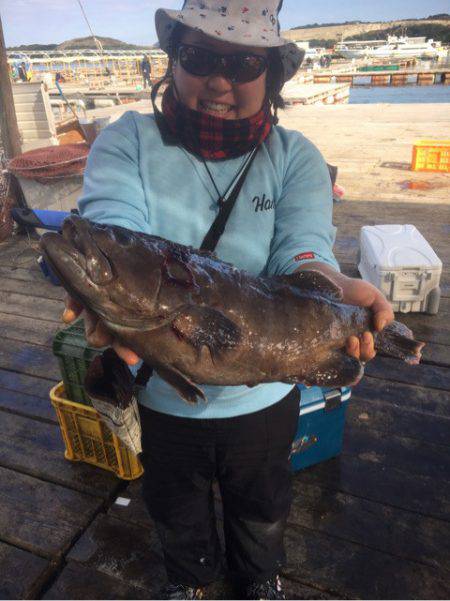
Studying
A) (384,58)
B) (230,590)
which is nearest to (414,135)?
(230,590)

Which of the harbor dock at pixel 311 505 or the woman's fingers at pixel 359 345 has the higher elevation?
the woman's fingers at pixel 359 345

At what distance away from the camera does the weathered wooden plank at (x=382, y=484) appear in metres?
3.35

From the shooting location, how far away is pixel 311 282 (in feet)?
7.34

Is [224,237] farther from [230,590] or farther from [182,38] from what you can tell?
[230,590]

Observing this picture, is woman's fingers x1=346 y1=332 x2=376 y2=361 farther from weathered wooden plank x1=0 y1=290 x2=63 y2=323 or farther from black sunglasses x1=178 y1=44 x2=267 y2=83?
weathered wooden plank x1=0 y1=290 x2=63 y2=323

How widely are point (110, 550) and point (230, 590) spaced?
90 cm

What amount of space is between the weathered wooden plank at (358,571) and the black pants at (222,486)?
0.34 meters

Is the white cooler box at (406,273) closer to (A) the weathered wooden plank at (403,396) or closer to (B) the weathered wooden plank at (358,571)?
(A) the weathered wooden plank at (403,396)

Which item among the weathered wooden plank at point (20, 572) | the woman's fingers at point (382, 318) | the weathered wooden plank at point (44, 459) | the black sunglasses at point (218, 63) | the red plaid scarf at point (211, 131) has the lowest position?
the weathered wooden plank at point (44, 459)

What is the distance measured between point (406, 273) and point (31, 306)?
17.8 feet

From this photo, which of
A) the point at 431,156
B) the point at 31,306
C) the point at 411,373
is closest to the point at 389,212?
the point at 431,156

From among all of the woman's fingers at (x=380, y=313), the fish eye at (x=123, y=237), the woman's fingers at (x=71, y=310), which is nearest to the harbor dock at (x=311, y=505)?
the woman's fingers at (x=380, y=313)

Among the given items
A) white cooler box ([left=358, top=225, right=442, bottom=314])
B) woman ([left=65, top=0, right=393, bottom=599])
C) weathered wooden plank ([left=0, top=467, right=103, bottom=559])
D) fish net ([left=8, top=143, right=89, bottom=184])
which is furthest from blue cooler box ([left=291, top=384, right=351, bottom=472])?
fish net ([left=8, top=143, right=89, bottom=184])

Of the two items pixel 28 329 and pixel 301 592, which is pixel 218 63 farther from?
pixel 28 329
